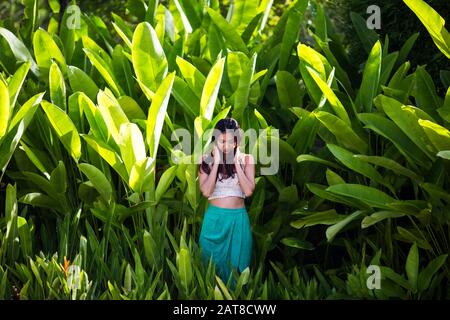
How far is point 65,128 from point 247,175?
3.07 feet

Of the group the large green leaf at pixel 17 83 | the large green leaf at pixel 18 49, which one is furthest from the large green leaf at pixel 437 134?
the large green leaf at pixel 18 49

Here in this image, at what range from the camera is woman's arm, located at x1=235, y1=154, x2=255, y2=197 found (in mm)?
4125

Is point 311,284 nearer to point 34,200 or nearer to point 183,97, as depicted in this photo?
point 183,97

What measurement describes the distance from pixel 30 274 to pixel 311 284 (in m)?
1.21

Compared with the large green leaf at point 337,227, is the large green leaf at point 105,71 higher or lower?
higher

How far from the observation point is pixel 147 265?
4.30 m

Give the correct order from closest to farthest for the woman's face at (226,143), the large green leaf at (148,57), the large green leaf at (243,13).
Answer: the woman's face at (226,143) < the large green leaf at (148,57) < the large green leaf at (243,13)

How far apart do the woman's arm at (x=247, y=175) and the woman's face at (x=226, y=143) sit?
74mm

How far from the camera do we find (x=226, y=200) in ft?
13.7

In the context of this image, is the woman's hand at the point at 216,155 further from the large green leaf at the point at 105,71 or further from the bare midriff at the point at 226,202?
the large green leaf at the point at 105,71

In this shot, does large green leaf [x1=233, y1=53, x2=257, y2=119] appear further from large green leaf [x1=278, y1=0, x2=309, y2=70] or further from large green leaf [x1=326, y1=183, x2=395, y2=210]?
large green leaf [x1=326, y1=183, x2=395, y2=210]

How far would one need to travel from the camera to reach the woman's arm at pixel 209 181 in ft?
13.5
